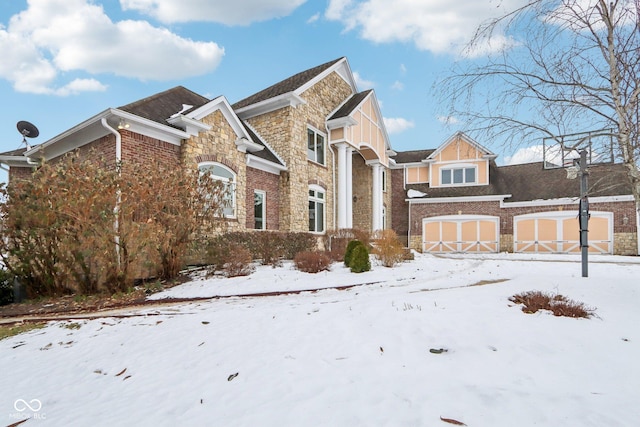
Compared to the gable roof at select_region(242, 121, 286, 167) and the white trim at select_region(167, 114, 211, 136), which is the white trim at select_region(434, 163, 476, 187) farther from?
the white trim at select_region(167, 114, 211, 136)

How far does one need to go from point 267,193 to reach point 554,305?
34.9 ft

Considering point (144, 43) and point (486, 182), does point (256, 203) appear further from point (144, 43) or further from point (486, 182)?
point (486, 182)

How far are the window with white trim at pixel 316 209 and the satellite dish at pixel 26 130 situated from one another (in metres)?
11.4

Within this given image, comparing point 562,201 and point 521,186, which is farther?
point 521,186

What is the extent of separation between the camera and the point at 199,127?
406 inches

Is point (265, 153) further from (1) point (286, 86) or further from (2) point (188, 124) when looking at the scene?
(2) point (188, 124)

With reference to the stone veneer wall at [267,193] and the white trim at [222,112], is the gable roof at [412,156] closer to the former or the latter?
the stone veneer wall at [267,193]

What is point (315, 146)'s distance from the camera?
50.5 feet

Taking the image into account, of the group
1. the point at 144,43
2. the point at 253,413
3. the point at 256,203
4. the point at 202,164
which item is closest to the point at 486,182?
the point at 256,203

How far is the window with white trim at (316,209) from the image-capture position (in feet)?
49.3

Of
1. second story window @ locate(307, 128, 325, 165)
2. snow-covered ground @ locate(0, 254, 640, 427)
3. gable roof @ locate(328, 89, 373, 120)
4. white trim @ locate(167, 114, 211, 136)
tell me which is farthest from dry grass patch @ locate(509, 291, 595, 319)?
gable roof @ locate(328, 89, 373, 120)

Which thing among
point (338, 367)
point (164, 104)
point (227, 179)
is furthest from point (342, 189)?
point (338, 367)

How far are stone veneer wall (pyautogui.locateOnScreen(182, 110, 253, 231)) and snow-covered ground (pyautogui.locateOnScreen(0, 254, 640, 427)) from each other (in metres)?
6.36

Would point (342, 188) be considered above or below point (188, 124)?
below
